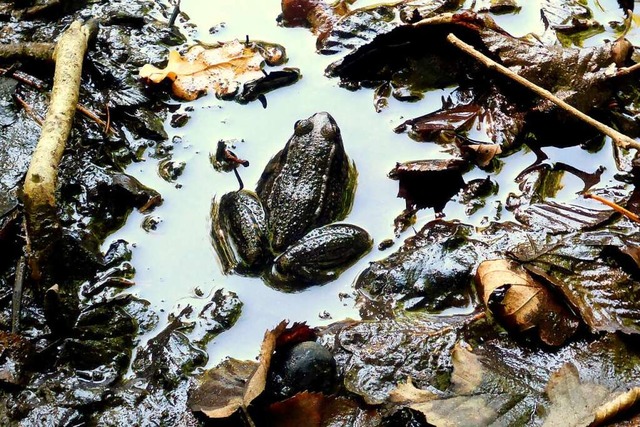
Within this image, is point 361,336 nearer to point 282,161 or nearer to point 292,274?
point 292,274

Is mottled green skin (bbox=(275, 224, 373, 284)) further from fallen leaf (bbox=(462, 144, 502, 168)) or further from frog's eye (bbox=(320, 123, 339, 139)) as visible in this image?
fallen leaf (bbox=(462, 144, 502, 168))

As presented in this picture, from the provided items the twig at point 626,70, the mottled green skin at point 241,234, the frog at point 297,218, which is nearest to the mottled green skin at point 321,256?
the frog at point 297,218

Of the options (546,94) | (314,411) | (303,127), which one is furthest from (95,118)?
(546,94)

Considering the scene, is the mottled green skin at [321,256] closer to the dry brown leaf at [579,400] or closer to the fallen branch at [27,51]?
the dry brown leaf at [579,400]

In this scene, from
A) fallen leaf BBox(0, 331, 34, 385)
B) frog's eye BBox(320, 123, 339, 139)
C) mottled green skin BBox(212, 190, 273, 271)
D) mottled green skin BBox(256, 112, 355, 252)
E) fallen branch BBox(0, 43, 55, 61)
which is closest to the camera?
fallen leaf BBox(0, 331, 34, 385)

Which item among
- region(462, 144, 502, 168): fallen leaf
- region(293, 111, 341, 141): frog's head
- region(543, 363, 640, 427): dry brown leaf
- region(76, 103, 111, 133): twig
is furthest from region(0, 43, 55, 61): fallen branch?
region(543, 363, 640, 427): dry brown leaf
